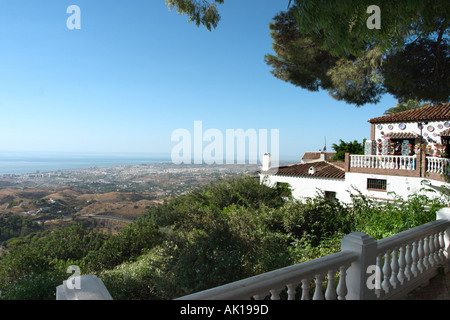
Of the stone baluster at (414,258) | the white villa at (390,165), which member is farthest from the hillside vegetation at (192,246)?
the white villa at (390,165)

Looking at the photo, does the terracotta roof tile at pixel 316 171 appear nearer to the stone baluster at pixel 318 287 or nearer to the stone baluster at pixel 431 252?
the stone baluster at pixel 431 252

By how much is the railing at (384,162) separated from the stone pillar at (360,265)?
12.7m

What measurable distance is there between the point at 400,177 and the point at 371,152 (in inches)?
154

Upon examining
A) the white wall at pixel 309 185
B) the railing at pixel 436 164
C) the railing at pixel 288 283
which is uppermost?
the railing at pixel 436 164

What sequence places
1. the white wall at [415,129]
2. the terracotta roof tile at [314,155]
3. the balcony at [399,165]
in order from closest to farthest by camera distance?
the balcony at [399,165] < the white wall at [415,129] < the terracotta roof tile at [314,155]

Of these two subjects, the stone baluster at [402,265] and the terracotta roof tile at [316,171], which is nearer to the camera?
the stone baluster at [402,265]

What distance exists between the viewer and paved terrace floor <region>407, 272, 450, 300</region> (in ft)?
10.1

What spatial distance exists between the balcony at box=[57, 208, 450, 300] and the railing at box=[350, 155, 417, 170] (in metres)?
10.8

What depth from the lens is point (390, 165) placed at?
44.4 ft

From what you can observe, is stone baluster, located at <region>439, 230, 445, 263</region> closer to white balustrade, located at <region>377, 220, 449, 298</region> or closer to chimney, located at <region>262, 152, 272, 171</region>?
white balustrade, located at <region>377, 220, 449, 298</region>

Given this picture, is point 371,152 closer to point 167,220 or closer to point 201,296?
point 167,220

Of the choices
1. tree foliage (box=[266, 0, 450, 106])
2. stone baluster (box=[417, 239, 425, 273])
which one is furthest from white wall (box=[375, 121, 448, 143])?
stone baluster (box=[417, 239, 425, 273])

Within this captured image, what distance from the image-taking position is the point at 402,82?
262 inches

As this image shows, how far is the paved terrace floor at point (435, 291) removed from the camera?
3075mm
